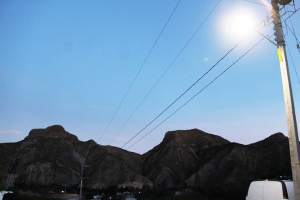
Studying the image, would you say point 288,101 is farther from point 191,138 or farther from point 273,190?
point 191,138

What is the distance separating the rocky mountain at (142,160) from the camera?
9400 cm

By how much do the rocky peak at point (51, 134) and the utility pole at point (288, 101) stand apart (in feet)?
440

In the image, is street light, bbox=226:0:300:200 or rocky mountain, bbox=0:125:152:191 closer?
street light, bbox=226:0:300:200

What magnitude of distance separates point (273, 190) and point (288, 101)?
318 centimetres

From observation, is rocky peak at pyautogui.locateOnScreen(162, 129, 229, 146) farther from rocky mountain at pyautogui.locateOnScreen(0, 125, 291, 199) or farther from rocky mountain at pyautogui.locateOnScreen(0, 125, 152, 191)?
rocky mountain at pyautogui.locateOnScreen(0, 125, 152, 191)

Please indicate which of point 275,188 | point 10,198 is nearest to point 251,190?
point 275,188

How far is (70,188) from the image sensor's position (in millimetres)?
107375

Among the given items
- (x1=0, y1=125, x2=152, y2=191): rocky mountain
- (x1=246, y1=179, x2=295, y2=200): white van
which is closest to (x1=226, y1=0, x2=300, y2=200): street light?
(x1=246, y1=179, x2=295, y2=200): white van

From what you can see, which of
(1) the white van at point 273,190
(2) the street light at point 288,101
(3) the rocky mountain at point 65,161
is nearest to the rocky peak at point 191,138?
(3) the rocky mountain at point 65,161

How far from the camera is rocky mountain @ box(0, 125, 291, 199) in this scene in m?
94.0

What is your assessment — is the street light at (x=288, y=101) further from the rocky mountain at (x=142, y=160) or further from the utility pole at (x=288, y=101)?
the rocky mountain at (x=142, y=160)

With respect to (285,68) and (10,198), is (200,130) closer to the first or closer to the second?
(10,198)

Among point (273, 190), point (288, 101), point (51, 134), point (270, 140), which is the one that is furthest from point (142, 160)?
point (288, 101)

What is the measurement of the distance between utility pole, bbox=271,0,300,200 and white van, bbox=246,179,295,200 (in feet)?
1.08
